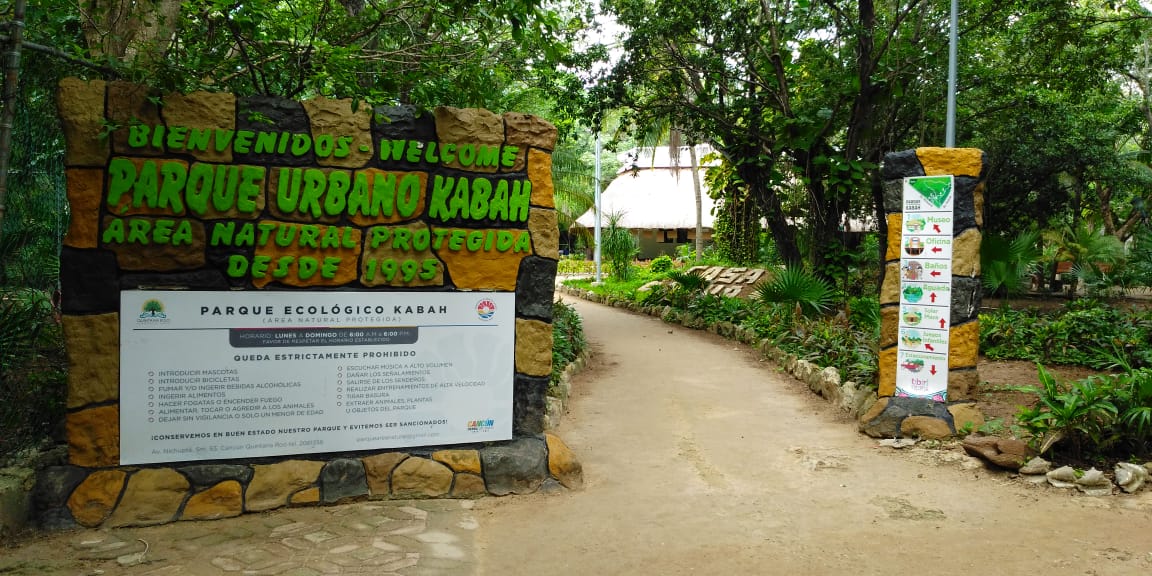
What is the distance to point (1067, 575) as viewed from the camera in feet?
11.8

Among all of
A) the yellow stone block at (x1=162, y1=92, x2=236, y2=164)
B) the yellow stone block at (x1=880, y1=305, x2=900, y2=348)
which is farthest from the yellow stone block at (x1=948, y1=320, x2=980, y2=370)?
the yellow stone block at (x1=162, y1=92, x2=236, y2=164)

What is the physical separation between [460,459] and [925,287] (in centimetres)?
411

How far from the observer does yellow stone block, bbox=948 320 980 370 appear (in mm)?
6070

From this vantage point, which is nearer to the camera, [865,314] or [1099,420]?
[1099,420]

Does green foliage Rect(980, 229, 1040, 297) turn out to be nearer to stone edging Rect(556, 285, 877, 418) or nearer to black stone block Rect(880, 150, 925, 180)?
stone edging Rect(556, 285, 877, 418)

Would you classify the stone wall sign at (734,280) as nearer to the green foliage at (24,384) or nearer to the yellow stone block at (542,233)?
the yellow stone block at (542,233)

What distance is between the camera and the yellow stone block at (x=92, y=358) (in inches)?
164

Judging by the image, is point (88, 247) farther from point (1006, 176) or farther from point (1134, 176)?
point (1134, 176)

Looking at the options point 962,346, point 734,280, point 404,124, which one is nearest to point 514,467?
point 404,124

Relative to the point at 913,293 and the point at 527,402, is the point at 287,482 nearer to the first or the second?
the point at 527,402

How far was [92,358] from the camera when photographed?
4207 mm

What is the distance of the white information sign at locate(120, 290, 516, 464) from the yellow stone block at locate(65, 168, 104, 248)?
1.40 ft

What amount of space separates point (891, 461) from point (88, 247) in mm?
5654

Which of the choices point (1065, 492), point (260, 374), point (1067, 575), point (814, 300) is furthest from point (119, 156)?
point (814, 300)
